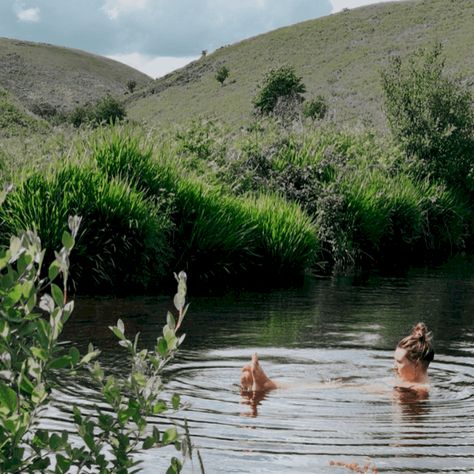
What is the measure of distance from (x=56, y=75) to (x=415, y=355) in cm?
15185

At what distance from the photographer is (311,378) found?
10102mm

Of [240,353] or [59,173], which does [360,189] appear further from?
[240,353]

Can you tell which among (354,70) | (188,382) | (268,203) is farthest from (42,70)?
(188,382)

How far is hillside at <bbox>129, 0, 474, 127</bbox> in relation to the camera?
9931 cm

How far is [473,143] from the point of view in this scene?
30906mm

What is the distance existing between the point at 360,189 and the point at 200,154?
368cm

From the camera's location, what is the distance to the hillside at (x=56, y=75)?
142 meters

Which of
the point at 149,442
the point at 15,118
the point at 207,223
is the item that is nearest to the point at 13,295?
the point at 149,442

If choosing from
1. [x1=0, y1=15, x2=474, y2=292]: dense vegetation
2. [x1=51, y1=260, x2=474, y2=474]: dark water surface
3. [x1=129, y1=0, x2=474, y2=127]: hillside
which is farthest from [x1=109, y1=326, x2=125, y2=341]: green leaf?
[x1=129, y1=0, x2=474, y2=127]: hillside

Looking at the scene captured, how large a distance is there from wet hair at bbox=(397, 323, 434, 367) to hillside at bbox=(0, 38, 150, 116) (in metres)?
117

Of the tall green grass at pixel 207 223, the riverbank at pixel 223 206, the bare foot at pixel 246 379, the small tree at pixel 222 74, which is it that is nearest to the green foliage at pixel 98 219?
the riverbank at pixel 223 206

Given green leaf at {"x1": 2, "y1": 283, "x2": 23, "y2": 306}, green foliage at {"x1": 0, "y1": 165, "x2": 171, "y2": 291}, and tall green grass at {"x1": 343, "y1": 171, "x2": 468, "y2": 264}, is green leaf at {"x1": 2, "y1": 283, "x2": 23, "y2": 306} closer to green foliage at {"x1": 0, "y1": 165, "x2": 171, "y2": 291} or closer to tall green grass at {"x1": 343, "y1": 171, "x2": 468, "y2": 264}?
green foliage at {"x1": 0, "y1": 165, "x2": 171, "y2": 291}

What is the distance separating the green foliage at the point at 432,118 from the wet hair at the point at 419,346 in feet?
65.6

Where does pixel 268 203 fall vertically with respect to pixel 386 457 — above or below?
above
